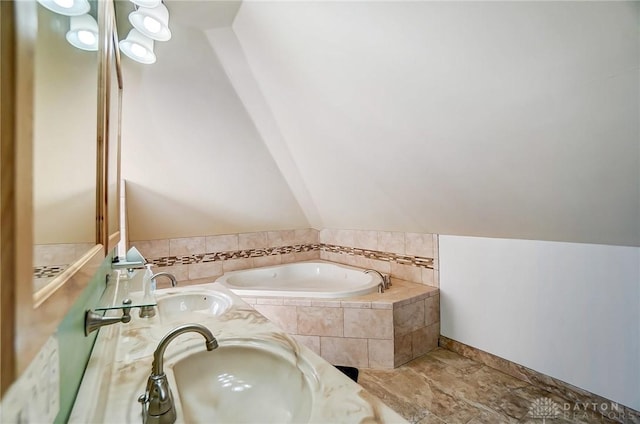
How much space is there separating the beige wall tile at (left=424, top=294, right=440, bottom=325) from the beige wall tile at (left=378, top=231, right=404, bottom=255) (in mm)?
583

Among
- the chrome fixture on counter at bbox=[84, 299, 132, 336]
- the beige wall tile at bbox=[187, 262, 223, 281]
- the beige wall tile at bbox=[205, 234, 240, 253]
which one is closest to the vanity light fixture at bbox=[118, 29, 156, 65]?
the chrome fixture on counter at bbox=[84, 299, 132, 336]

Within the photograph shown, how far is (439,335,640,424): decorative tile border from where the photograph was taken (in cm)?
194

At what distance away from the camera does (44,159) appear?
460mm

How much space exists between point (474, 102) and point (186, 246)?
3.08 m

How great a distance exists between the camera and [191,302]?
75.5 inches

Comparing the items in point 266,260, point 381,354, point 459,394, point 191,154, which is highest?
point 191,154

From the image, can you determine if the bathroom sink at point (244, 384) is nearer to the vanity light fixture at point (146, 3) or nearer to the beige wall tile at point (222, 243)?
the vanity light fixture at point (146, 3)

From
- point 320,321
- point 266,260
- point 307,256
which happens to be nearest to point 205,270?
point 266,260

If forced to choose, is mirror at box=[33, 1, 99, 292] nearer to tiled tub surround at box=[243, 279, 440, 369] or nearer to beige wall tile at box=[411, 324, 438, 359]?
tiled tub surround at box=[243, 279, 440, 369]

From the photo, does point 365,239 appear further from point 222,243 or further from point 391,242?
point 222,243

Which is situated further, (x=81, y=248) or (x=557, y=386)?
(x=557, y=386)

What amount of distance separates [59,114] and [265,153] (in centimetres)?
249

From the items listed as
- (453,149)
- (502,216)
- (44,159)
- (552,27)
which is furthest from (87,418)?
(502,216)

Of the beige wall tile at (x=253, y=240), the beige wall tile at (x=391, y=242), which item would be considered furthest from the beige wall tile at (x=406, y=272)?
the beige wall tile at (x=253, y=240)
